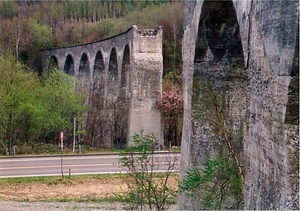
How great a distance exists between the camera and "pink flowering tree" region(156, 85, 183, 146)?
21.7 meters

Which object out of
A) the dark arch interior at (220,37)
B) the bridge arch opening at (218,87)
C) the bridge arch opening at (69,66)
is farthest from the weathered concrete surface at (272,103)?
the bridge arch opening at (69,66)

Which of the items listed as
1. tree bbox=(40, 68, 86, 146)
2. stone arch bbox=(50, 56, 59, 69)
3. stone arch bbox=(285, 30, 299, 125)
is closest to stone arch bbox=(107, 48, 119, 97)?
tree bbox=(40, 68, 86, 146)

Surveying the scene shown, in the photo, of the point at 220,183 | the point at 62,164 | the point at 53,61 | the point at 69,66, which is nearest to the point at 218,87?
the point at 220,183

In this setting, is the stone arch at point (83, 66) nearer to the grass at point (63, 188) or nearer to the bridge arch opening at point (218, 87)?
the grass at point (63, 188)

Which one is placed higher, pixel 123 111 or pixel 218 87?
pixel 218 87

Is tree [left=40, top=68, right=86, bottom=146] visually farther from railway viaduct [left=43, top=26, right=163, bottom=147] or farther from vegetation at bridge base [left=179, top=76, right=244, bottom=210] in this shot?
vegetation at bridge base [left=179, top=76, right=244, bottom=210]

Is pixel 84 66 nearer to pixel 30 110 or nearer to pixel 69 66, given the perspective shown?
pixel 69 66

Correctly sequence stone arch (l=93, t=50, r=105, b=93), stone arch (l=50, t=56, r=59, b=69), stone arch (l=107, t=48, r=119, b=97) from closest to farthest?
1. stone arch (l=107, t=48, r=119, b=97)
2. stone arch (l=93, t=50, r=105, b=93)
3. stone arch (l=50, t=56, r=59, b=69)

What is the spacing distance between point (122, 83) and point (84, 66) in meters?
9.26

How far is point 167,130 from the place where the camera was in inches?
876

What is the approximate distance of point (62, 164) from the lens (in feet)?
54.6

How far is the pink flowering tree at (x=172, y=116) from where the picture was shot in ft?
71.1

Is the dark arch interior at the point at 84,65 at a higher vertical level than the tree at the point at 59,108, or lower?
higher

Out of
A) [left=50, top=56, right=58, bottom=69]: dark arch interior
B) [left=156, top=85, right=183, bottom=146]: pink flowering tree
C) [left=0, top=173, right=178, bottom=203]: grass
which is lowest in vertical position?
[left=0, top=173, right=178, bottom=203]: grass
